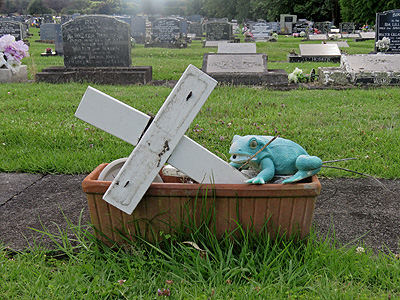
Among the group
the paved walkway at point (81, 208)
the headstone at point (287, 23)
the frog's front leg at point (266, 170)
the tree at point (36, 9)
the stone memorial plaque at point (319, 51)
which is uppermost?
the tree at point (36, 9)

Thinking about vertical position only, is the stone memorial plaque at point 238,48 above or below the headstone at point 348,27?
below

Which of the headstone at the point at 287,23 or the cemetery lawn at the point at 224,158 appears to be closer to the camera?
the cemetery lawn at the point at 224,158

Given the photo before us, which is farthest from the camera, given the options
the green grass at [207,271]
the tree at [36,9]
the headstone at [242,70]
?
the tree at [36,9]

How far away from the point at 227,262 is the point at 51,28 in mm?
23382

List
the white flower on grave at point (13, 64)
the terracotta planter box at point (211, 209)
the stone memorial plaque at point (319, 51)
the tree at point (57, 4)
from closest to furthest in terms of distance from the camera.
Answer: the terracotta planter box at point (211, 209)
the white flower on grave at point (13, 64)
the stone memorial plaque at point (319, 51)
the tree at point (57, 4)

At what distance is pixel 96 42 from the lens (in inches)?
365

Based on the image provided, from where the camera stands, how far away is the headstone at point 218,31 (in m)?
22.1

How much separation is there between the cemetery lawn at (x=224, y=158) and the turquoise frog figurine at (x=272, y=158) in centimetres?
34

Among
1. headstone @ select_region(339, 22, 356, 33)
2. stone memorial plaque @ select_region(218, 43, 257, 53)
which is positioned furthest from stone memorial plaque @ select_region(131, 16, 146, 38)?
headstone @ select_region(339, 22, 356, 33)

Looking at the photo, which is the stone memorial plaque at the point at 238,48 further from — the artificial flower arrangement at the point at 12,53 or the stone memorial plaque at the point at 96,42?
the artificial flower arrangement at the point at 12,53

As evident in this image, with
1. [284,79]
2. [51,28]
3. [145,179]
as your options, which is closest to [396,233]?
[145,179]

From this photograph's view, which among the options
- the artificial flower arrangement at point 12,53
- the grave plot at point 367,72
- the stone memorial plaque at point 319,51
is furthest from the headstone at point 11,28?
the grave plot at point 367,72

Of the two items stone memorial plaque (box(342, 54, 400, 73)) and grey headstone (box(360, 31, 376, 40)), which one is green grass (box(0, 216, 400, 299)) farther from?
grey headstone (box(360, 31, 376, 40))

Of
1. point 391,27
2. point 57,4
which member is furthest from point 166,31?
point 57,4
